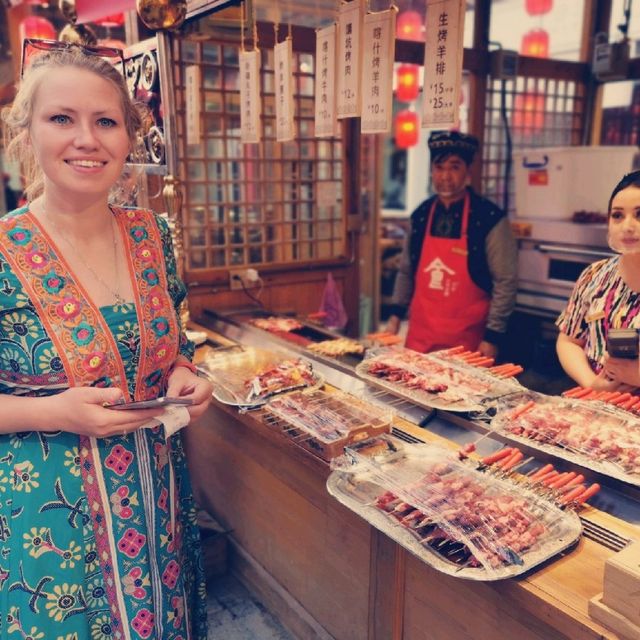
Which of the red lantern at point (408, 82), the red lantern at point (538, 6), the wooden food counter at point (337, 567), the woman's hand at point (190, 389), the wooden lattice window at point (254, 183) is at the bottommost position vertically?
the wooden food counter at point (337, 567)

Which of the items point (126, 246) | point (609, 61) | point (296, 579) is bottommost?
point (296, 579)

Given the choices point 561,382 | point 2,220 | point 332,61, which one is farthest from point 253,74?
point 561,382

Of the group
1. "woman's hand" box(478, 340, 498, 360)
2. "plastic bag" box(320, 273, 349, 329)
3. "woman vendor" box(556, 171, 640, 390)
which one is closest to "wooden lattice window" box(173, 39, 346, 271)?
"plastic bag" box(320, 273, 349, 329)

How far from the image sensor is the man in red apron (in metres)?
4.31

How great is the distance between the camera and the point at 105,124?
1818mm

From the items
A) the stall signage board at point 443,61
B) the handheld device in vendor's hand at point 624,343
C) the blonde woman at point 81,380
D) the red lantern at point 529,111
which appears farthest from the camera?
the red lantern at point 529,111

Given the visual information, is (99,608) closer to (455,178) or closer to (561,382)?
(455,178)

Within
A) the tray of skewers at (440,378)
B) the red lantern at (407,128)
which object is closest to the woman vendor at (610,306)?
the tray of skewers at (440,378)

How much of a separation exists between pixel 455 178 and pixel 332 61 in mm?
2088

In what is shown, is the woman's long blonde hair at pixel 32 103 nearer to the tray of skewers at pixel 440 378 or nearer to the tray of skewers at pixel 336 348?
the tray of skewers at pixel 440 378

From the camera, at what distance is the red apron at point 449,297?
4453 millimetres

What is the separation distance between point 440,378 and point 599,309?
2.68 ft

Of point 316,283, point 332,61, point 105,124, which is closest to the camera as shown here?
point 105,124

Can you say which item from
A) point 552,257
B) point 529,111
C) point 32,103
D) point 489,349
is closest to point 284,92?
point 32,103
